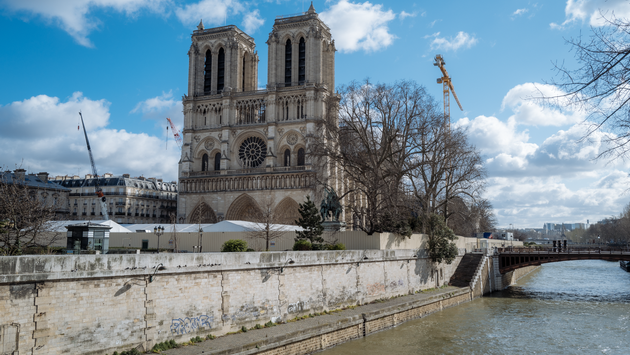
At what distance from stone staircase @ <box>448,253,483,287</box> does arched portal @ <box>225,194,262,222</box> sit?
977 inches

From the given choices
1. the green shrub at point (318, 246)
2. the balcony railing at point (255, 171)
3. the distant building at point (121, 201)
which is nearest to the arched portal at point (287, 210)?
Answer: the balcony railing at point (255, 171)

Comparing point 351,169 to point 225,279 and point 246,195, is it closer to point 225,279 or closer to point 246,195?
point 225,279

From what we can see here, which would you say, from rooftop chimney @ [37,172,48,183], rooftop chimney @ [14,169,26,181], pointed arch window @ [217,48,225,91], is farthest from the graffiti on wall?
pointed arch window @ [217,48,225,91]

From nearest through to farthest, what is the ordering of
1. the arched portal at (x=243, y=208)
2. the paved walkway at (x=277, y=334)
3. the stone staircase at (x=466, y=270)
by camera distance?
1. the paved walkway at (x=277, y=334)
2. the stone staircase at (x=466, y=270)
3. the arched portal at (x=243, y=208)

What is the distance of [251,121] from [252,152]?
3.64 m

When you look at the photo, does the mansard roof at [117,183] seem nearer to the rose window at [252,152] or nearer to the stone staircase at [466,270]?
the rose window at [252,152]

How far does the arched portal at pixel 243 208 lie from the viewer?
5543 centimetres

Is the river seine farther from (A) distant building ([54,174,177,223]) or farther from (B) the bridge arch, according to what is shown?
(A) distant building ([54,174,177,223])

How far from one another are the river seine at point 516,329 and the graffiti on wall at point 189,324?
454cm

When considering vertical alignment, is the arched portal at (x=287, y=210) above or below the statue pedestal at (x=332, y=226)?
above

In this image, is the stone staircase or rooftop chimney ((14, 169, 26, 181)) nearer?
the stone staircase

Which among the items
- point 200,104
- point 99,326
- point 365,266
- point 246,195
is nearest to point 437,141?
point 365,266

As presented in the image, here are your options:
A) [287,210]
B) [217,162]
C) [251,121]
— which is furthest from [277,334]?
[217,162]

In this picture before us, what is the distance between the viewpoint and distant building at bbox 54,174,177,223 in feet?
221
